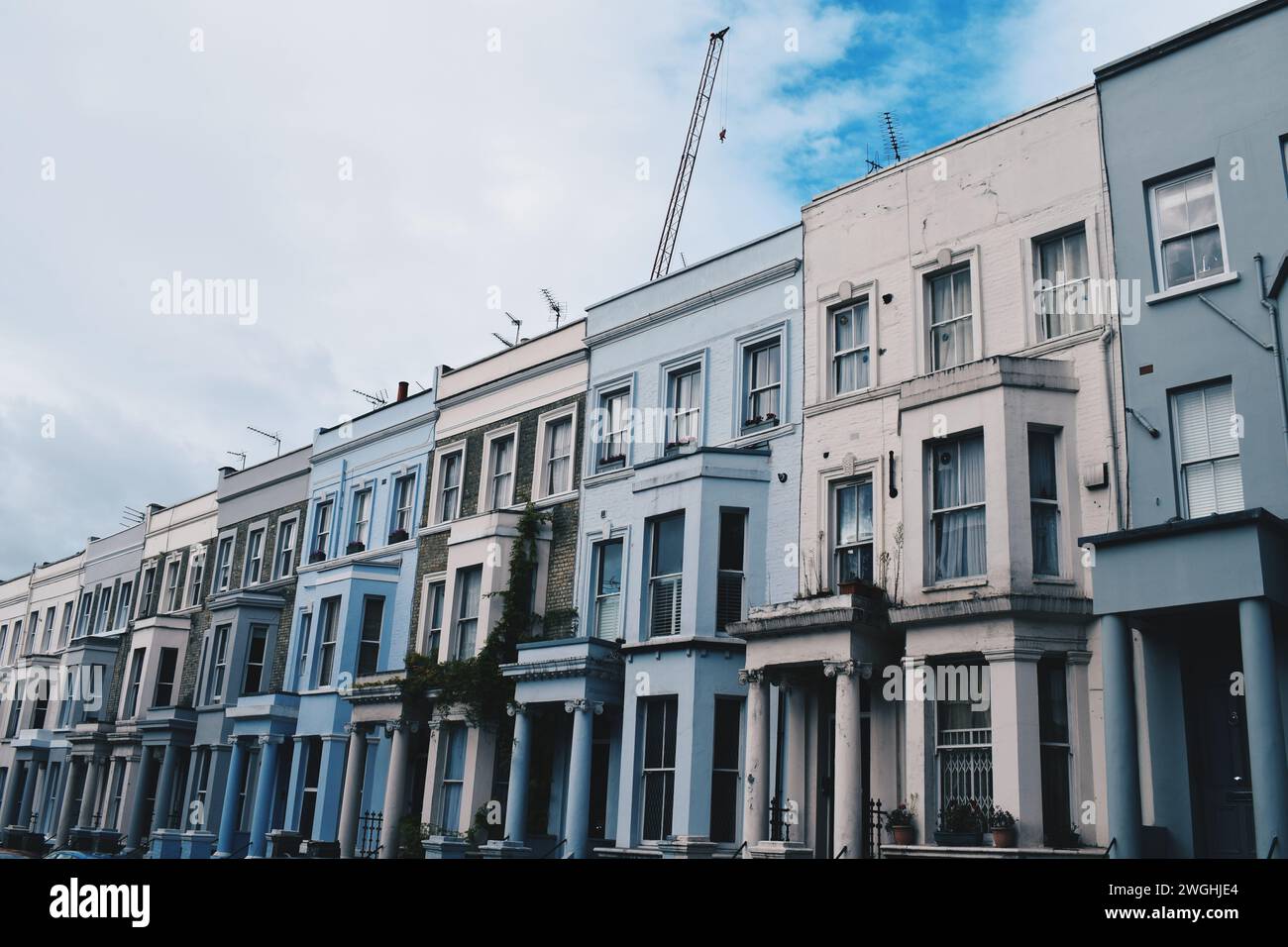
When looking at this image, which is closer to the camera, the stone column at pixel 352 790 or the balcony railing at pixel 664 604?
the balcony railing at pixel 664 604

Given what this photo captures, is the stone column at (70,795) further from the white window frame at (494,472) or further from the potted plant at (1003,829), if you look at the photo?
the potted plant at (1003,829)

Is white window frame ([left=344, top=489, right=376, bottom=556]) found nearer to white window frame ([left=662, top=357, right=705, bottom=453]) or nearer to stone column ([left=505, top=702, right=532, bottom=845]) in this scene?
stone column ([left=505, top=702, right=532, bottom=845])

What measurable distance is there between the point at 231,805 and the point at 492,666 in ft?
39.7

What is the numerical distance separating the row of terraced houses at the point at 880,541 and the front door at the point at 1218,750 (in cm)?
4

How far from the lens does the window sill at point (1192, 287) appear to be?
1529 cm

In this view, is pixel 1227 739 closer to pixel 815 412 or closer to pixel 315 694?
pixel 815 412

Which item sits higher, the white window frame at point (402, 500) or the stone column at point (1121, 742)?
the white window frame at point (402, 500)

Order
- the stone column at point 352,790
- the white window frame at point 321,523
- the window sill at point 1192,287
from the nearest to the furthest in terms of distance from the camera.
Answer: the window sill at point 1192,287 < the stone column at point 352,790 < the white window frame at point 321,523

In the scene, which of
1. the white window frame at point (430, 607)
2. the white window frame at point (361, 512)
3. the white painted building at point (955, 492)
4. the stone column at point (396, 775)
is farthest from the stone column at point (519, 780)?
the white window frame at point (361, 512)

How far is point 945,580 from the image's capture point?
16.8m

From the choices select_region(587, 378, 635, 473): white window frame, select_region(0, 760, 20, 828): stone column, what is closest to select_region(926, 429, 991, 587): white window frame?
select_region(587, 378, 635, 473): white window frame

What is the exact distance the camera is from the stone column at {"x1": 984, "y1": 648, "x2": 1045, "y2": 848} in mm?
14766

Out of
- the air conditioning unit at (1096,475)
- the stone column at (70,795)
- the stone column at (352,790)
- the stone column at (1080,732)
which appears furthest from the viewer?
the stone column at (70,795)
